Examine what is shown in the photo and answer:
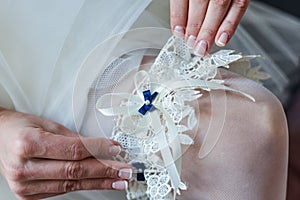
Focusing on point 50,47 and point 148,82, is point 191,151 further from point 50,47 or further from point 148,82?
point 50,47

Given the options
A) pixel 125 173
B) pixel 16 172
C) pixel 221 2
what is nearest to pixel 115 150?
pixel 125 173

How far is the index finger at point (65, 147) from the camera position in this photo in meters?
0.66

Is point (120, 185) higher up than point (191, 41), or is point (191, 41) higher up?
point (191, 41)

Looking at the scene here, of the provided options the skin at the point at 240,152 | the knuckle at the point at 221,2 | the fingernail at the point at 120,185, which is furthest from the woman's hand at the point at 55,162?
the knuckle at the point at 221,2

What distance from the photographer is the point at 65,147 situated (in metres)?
0.66

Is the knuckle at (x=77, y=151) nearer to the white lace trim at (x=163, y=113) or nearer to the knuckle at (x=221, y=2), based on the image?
the white lace trim at (x=163, y=113)

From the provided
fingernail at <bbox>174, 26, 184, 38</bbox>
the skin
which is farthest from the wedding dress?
the skin

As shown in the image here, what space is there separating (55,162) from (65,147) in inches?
1.0

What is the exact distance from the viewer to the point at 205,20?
708 mm

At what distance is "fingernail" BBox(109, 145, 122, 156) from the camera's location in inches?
26.2

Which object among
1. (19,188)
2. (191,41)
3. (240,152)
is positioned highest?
(191,41)

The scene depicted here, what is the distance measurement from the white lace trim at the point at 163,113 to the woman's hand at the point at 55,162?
2 centimetres

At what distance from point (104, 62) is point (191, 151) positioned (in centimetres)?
17

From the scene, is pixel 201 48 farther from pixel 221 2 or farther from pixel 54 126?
pixel 54 126
